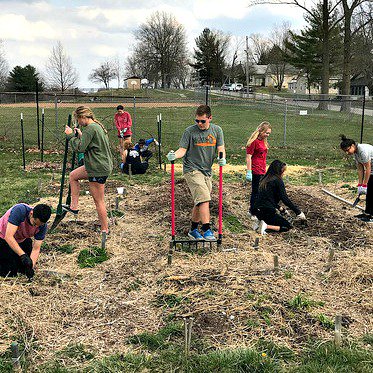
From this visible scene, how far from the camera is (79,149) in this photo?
587 centimetres

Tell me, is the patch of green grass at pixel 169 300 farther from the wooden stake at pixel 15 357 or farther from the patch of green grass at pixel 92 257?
the wooden stake at pixel 15 357

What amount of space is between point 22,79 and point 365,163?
53.0m

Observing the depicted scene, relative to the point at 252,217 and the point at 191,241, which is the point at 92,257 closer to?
the point at 191,241

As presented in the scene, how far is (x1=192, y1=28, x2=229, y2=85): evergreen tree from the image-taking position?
71.4m

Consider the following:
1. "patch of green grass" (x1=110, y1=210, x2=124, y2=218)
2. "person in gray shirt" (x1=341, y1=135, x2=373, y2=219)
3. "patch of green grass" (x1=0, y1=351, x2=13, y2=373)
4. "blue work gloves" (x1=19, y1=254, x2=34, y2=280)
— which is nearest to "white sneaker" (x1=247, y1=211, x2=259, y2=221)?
"person in gray shirt" (x1=341, y1=135, x2=373, y2=219)

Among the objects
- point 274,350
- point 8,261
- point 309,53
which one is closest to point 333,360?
point 274,350

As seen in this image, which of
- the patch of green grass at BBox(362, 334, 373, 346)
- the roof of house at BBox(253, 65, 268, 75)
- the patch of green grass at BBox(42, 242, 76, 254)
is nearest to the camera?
the patch of green grass at BBox(362, 334, 373, 346)

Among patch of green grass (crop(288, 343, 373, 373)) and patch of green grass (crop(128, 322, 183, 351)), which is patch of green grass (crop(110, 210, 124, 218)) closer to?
patch of green grass (crop(128, 322, 183, 351))

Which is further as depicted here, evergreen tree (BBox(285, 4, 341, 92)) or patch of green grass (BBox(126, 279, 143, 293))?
evergreen tree (BBox(285, 4, 341, 92))

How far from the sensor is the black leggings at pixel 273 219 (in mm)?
6562

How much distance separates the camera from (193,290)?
456 centimetres

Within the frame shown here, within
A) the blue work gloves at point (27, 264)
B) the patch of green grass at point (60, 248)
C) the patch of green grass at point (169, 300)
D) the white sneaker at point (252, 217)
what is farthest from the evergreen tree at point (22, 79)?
the patch of green grass at point (169, 300)

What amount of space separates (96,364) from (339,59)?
50.5 metres

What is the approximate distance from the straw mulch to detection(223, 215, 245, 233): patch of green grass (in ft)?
0.42
